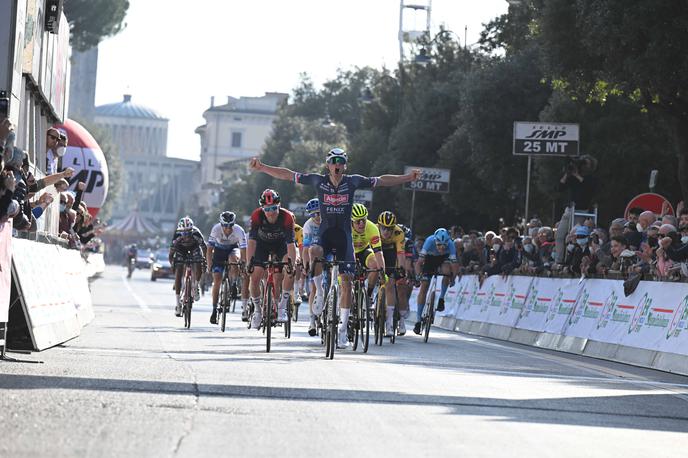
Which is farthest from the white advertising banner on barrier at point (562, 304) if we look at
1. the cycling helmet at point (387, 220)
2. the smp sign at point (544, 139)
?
the smp sign at point (544, 139)

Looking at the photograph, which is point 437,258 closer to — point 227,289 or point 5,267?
point 227,289

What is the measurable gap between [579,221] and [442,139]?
3420 cm

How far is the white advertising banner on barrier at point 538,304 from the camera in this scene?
25219 millimetres

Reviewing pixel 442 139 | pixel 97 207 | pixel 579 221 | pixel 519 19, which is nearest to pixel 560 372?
pixel 579 221

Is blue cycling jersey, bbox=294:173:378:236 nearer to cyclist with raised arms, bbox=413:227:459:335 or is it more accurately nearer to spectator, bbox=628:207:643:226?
cyclist with raised arms, bbox=413:227:459:335

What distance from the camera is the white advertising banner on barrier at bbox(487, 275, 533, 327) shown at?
26.9m

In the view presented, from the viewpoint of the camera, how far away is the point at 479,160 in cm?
4919

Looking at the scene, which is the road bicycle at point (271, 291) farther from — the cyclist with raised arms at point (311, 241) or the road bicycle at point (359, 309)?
the road bicycle at point (359, 309)

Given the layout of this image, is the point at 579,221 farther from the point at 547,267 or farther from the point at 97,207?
the point at 97,207

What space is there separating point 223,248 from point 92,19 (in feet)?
188

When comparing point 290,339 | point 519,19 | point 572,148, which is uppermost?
point 519,19

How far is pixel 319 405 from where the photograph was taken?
37.6 ft

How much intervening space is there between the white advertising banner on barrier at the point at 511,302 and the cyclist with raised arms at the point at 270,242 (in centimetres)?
731

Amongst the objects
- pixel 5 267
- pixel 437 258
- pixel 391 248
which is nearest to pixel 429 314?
pixel 437 258
